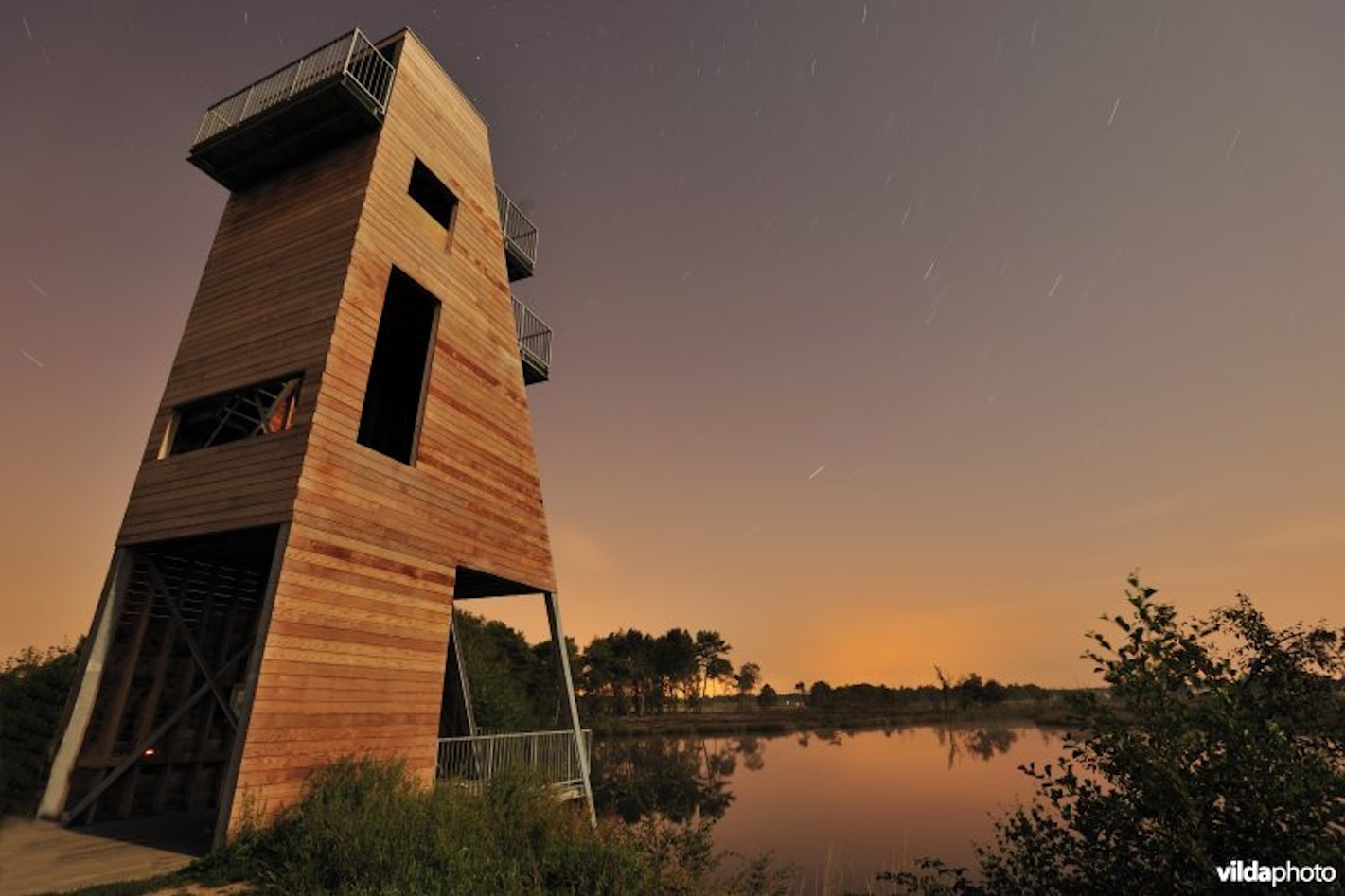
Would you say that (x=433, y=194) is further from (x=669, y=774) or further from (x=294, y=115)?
(x=669, y=774)

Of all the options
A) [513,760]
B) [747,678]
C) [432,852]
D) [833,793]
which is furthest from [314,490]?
[747,678]

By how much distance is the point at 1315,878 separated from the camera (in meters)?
4.37

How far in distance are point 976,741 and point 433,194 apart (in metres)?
67.0

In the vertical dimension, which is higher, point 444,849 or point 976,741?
point 444,849

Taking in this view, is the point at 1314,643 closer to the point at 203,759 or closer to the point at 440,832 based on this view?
the point at 440,832

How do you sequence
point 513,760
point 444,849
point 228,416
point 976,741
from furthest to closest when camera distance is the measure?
point 976,741
point 513,760
point 228,416
point 444,849

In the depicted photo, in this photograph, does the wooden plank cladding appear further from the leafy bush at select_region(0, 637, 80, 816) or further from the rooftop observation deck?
the leafy bush at select_region(0, 637, 80, 816)

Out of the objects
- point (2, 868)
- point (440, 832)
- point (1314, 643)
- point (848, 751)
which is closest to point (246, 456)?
point (2, 868)

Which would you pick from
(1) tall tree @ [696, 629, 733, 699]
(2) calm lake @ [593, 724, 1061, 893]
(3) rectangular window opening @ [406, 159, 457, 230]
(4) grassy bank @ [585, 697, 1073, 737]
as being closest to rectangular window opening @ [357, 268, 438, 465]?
(3) rectangular window opening @ [406, 159, 457, 230]

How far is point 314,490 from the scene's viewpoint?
30.6ft

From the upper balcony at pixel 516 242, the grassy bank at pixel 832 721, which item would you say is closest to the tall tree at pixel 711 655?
the grassy bank at pixel 832 721

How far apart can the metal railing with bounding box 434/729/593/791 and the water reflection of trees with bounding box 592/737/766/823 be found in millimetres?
3087

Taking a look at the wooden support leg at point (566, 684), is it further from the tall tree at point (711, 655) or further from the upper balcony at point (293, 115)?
the tall tree at point (711, 655)

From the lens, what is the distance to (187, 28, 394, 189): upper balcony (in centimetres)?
1243
